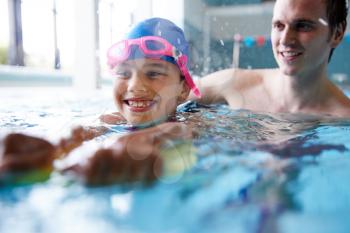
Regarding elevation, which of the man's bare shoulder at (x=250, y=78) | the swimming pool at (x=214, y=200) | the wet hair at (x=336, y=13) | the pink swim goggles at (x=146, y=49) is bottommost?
the swimming pool at (x=214, y=200)

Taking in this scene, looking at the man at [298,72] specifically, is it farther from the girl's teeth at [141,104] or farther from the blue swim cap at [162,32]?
the girl's teeth at [141,104]

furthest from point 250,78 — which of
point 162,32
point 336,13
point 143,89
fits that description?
point 143,89

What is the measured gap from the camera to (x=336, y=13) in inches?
91.9

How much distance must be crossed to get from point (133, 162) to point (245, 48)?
10.8 m

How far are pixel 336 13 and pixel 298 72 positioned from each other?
1.60 ft

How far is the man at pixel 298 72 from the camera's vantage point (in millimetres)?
2234

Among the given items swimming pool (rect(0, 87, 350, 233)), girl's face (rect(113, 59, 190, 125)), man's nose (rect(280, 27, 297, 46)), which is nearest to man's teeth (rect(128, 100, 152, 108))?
girl's face (rect(113, 59, 190, 125))

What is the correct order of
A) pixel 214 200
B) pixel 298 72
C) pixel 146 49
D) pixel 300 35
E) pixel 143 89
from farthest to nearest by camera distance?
pixel 298 72 → pixel 300 35 → pixel 146 49 → pixel 143 89 → pixel 214 200

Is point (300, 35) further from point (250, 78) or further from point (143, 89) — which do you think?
point (143, 89)

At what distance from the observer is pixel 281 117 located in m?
2.29

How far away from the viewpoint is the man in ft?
7.33

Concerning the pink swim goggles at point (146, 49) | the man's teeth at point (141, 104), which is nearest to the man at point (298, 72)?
the pink swim goggles at point (146, 49)

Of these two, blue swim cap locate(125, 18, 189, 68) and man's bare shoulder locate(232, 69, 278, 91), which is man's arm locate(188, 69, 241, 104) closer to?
man's bare shoulder locate(232, 69, 278, 91)

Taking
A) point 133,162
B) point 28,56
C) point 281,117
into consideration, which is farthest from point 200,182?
point 28,56
